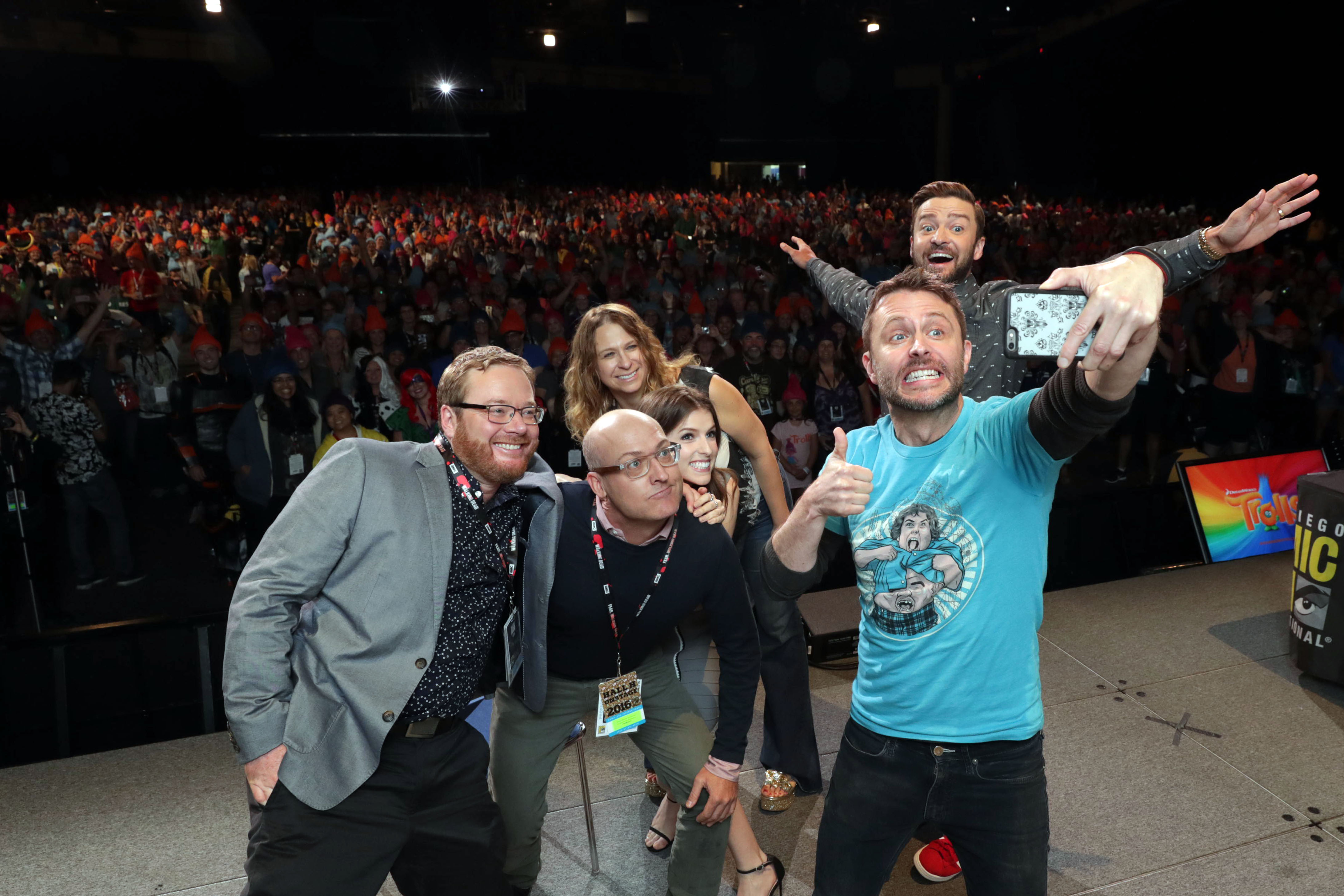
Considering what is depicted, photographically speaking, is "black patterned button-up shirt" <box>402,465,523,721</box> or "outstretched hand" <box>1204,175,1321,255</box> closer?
"outstretched hand" <box>1204,175,1321,255</box>

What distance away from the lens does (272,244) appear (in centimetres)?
1745

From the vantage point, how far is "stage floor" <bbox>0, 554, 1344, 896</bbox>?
2943 millimetres

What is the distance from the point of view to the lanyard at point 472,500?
7.55 ft

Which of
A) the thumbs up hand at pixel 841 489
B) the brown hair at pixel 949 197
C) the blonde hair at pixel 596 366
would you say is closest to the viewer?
the thumbs up hand at pixel 841 489

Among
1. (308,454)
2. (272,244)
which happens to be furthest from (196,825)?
(272,244)

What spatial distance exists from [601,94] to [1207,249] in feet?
111

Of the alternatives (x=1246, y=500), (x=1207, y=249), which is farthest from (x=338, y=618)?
(x=1246, y=500)

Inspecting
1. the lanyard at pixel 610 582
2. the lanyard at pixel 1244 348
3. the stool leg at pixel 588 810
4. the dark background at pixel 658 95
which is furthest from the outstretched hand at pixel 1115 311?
the dark background at pixel 658 95

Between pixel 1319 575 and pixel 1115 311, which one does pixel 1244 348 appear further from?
pixel 1115 311

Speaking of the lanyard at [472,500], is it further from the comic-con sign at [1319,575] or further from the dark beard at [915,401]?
the comic-con sign at [1319,575]

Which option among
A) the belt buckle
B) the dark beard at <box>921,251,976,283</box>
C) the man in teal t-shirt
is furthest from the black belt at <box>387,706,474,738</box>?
the dark beard at <box>921,251,976,283</box>

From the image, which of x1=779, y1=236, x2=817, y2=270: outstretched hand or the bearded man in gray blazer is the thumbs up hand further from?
x1=779, y1=236, x2=817, y2=270: outstretched hand

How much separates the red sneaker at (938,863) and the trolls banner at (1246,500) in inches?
127

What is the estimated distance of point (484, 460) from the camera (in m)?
2.27
